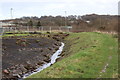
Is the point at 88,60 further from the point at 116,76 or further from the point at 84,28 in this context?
the point at 84,28

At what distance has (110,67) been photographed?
12992mm

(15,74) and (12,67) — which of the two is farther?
(12,67)

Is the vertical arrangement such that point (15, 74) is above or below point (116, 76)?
below

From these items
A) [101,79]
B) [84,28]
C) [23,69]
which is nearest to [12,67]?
[23,69]

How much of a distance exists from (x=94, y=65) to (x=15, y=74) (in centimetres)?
561

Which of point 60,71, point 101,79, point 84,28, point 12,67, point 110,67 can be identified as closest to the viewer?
point 101,79

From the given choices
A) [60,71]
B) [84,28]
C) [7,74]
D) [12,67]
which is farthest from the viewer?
[84,28]

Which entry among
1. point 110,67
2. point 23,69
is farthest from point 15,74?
point 110,67

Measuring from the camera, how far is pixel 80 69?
12555 mm

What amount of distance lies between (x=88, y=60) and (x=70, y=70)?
11.5 ft

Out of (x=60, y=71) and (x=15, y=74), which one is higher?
(x=60, y=71)

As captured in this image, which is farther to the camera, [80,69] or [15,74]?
[15,74]

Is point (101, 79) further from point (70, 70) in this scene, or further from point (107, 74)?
point (70, 70)

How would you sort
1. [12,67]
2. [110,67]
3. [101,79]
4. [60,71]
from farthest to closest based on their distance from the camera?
[12,67] → [110,67] → [60,71] → [101,79]
